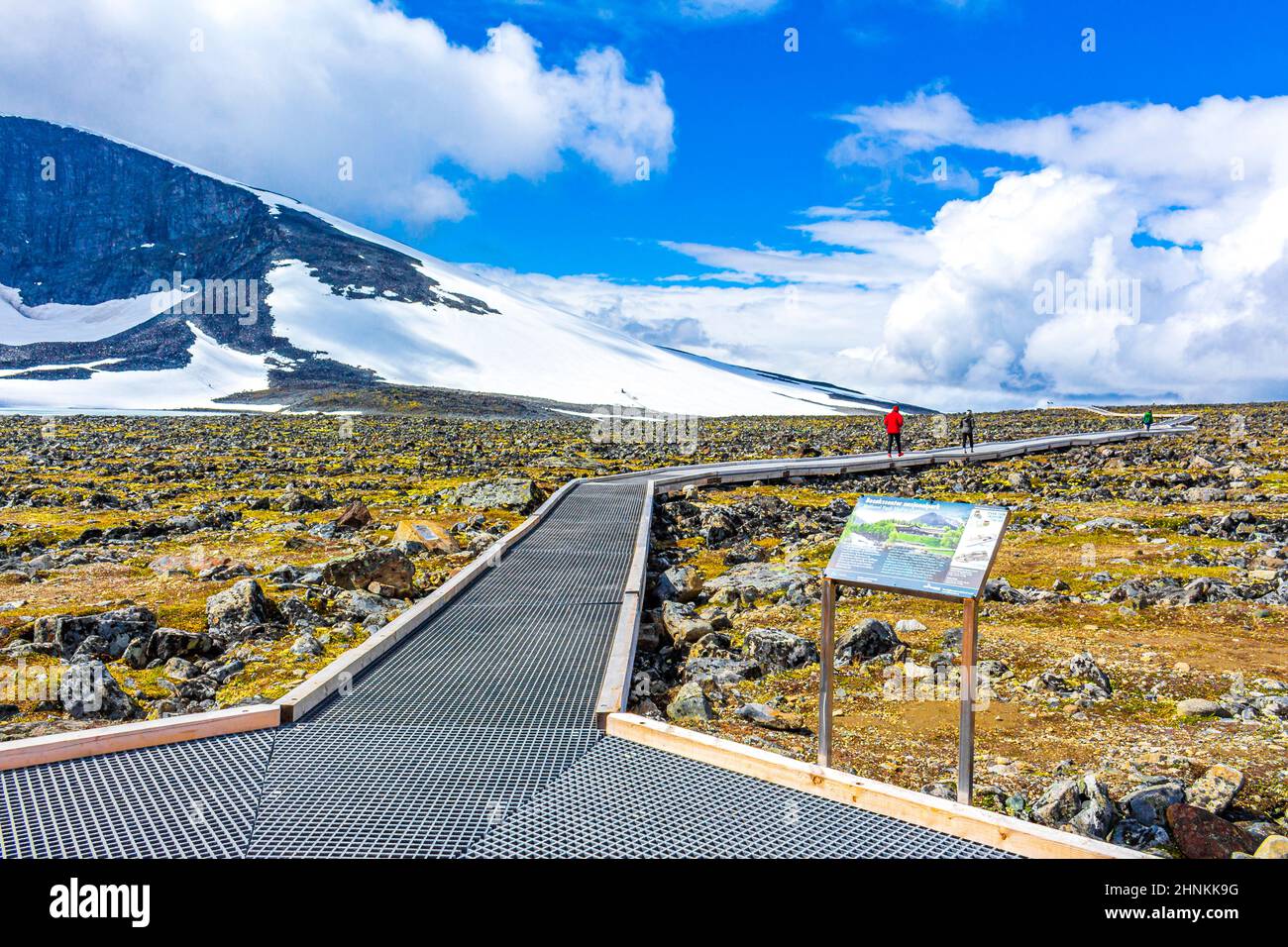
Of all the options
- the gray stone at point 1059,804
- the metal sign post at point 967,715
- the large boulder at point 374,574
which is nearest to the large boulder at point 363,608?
the large boulder at point 374,574

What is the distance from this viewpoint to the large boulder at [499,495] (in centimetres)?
2652

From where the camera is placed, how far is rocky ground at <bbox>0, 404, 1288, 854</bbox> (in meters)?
8.20

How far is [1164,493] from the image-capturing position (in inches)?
1057

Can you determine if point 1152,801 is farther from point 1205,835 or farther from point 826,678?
point 826,678

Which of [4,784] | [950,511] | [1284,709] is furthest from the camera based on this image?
[1284,709]

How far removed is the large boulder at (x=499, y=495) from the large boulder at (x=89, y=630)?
46.8 feet

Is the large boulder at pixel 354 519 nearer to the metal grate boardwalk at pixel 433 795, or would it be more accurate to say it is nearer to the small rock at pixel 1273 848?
the metal grate boardwalk at pixel 433 795

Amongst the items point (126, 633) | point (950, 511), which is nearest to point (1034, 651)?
point (950, 511)

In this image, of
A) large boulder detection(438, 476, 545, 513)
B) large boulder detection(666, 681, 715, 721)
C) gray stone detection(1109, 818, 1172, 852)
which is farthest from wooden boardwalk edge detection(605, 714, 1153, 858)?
large boulder detection(438, 476, 545, 513)

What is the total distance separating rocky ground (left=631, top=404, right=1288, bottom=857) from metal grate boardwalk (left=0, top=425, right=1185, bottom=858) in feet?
6.06

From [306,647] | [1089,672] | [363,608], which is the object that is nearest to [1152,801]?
[1089,672]
